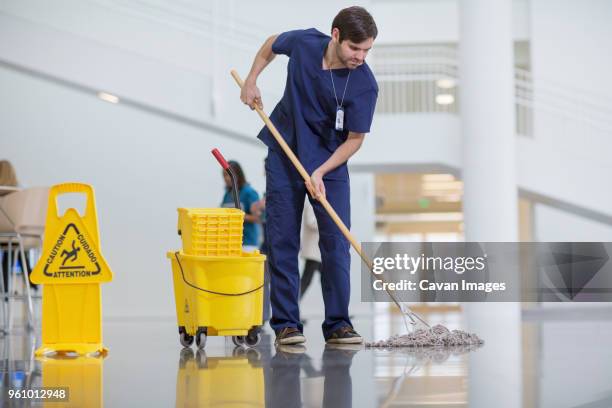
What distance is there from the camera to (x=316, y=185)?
10.9 feet

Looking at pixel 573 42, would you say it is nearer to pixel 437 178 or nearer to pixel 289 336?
pixel 437 178

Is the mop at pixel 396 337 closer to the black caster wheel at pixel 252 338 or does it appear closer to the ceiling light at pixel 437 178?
the black caster wheel at pixel 252 338

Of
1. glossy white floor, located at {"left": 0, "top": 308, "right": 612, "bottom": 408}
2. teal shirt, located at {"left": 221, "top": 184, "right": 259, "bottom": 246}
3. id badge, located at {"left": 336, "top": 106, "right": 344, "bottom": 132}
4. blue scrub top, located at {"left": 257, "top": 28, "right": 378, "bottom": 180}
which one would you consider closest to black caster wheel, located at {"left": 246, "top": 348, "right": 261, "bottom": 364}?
glossy white floor, located at {"left": 0, "top": 308, "right": 612, "bottom": 408}

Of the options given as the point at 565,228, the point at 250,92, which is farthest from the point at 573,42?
the point at 250,92

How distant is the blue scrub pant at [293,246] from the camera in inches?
135

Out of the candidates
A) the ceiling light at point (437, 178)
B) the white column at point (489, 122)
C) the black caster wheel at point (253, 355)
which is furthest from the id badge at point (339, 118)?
the ceiling light at point (437, 178)

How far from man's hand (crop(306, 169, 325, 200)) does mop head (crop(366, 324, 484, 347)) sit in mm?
588

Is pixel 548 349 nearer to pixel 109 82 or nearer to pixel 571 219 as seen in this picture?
pixel 109 82

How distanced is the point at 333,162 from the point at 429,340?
75cm

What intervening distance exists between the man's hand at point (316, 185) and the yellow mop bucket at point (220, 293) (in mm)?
321

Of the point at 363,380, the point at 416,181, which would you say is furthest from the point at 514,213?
the point at 416,181

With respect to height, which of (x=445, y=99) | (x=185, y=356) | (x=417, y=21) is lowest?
(x=185, y=356)

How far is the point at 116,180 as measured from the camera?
9148mm
